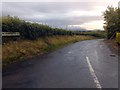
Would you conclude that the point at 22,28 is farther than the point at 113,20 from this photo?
No

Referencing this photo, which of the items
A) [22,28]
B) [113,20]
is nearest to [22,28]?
[22,28]

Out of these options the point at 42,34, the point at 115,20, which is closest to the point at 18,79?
the point at 42,34

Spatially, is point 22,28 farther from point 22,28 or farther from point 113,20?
point 113,20

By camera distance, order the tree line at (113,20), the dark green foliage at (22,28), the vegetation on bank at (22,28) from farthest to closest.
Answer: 1. the tree line at (113,20)
2. the dark green foliage at (22,28)
3. the vegetation on bank at (22,28)

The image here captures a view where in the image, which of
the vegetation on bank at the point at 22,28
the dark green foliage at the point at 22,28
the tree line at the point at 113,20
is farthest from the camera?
the tree line at the point at 113,20

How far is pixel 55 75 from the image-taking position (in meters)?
10.1

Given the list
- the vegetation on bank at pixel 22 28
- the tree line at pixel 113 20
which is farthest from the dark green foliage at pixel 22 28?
the tree line at pixel 113 20

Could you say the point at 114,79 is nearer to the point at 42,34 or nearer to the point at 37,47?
the point at 37,47

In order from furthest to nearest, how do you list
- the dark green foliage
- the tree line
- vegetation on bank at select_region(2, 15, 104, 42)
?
the tree line < the dark green foliage < vegetation on bank at select_region(2, 15, 104, 42)

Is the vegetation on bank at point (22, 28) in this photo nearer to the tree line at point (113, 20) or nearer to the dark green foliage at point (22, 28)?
the dark green foliage at point (22, 28)

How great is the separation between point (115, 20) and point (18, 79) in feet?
A: 102

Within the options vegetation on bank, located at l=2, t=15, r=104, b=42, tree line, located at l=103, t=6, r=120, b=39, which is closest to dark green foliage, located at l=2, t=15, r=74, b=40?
vegetation on bank, located at l=2, t=15, r=104, b=42

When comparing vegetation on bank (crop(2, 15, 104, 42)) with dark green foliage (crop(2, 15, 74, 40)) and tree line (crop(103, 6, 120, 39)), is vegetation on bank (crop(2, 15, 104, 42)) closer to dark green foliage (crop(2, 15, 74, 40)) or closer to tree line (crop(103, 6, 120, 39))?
dark green foliage (crop(2, 15, 74, 40))

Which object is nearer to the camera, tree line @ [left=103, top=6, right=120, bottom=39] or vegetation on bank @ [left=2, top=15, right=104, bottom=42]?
vegetation on bank @ [left=2, top=15, right=104, bottom=42]
